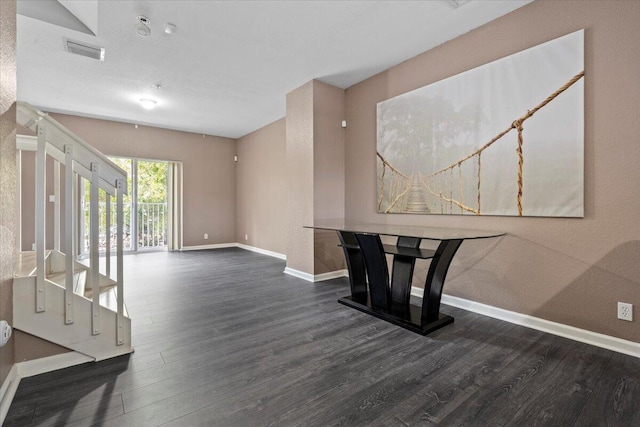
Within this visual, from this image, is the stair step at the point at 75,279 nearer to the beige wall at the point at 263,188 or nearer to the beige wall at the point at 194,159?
the beige wall at the point at 263,188

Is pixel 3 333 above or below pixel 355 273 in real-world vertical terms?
above

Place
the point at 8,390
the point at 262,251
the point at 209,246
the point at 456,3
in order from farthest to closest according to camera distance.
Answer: the point at 209,246 < the point at 262,251 < the point at 456,3 < the point at 8,390

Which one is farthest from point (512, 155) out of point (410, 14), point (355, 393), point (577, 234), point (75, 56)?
point (75, 56)

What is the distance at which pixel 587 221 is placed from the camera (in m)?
2.21

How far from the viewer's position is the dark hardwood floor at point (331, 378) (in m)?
1.43

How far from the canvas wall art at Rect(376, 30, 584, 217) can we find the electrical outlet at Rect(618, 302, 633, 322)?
0.71 meters

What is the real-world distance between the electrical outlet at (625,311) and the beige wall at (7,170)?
12.4 ft

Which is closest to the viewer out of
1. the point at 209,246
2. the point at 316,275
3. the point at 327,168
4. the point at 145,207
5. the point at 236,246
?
the point at 316,275

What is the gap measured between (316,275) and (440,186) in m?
1.96

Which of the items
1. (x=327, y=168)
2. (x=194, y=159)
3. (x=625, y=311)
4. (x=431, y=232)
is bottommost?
(x=625, y=311)

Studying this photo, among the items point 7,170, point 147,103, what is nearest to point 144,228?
point 147,103

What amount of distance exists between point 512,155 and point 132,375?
3323 mm

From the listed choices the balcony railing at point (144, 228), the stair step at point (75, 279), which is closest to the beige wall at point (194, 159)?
the balcony railing at point (144, 228)

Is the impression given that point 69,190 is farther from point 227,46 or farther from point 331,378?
point 227,46
